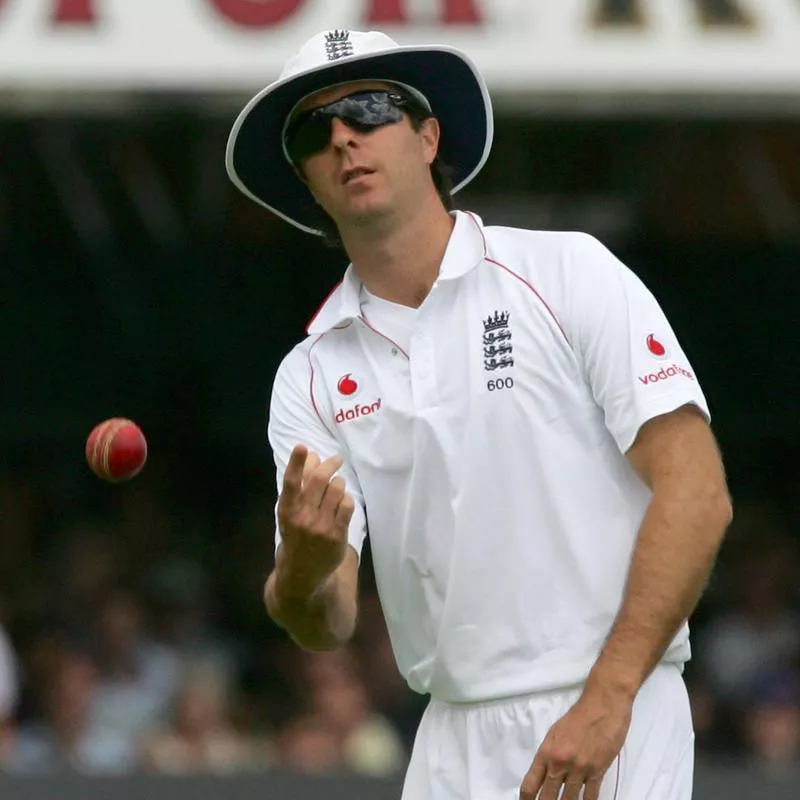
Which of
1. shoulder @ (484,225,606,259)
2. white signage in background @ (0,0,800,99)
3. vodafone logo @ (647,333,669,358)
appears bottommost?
vodafone logo @ (647,333,669,358)

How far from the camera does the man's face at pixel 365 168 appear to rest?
11.9 feet

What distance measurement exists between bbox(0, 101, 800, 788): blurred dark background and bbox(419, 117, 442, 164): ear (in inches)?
184

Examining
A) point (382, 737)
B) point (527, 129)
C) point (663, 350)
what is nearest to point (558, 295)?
point (663, 350)

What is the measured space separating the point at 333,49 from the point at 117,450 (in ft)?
3.09

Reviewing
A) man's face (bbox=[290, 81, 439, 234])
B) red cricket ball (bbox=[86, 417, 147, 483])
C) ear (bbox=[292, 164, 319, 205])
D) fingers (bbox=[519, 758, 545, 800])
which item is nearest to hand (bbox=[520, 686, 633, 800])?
fingers (bbox=[519, 758, 545, 800])

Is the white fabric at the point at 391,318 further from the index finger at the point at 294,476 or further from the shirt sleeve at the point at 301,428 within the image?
the index finger at the point at 294,476

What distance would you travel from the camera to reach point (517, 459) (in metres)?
3.37

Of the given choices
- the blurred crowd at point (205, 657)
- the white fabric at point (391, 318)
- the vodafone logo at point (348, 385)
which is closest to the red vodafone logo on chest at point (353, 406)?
the vodafone logo at point (348, 385)

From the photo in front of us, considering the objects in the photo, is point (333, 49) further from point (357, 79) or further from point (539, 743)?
point (539, 743)

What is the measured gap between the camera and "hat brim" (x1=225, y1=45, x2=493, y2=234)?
149 inches

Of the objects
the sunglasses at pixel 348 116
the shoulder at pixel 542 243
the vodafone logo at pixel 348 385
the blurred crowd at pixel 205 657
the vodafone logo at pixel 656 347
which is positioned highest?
the sunglasses at pixel 348 116

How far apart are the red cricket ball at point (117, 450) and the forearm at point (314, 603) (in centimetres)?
56

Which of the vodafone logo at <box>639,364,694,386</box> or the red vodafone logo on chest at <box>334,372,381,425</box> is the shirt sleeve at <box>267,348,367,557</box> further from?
the vodafone logo at <box>639,364,694,386</box>

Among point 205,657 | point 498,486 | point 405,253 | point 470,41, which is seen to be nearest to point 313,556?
point 498,486
